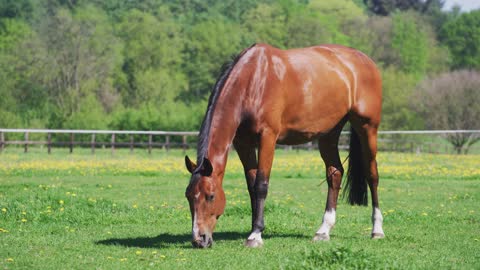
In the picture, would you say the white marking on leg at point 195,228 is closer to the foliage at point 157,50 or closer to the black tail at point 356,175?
the black tail at point 356,175

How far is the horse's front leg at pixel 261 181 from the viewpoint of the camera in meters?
9.37

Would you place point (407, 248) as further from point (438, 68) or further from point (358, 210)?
point (438, 68)

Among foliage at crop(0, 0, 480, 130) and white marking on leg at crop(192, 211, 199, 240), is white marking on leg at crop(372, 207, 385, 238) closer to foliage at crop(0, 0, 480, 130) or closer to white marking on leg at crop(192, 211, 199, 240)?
white marking on leg at crop(192, 211, 199, 240)

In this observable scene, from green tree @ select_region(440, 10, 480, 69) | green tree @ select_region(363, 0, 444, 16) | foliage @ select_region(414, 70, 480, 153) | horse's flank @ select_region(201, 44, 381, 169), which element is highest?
green tree @ select_region(363, 0, 444, 16)

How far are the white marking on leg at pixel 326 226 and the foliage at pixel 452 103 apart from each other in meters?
43.0

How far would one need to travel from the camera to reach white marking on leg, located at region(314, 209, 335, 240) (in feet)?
32.9

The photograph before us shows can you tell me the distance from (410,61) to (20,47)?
47.9 meters

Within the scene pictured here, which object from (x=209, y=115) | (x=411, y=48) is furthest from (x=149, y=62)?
(x=209, y=115)

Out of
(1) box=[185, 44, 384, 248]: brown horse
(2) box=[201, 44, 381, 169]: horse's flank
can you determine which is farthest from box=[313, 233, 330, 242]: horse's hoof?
(2) box=[201, 44, 381, 169]: horse's flank

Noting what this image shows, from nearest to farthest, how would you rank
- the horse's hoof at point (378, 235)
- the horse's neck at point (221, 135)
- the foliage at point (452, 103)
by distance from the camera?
the horse's neck at point (221, 135) < the horse's hoof at point (378, 235) < the foliage at point (452, 103)

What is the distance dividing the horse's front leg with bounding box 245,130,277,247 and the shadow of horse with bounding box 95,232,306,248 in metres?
0.66

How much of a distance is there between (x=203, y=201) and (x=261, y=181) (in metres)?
0.98

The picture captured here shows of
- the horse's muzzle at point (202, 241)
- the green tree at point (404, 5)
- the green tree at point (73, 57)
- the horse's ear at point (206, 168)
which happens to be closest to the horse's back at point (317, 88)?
the horse's ear at point (206, 168)

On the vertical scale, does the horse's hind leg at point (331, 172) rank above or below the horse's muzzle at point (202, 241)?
above
